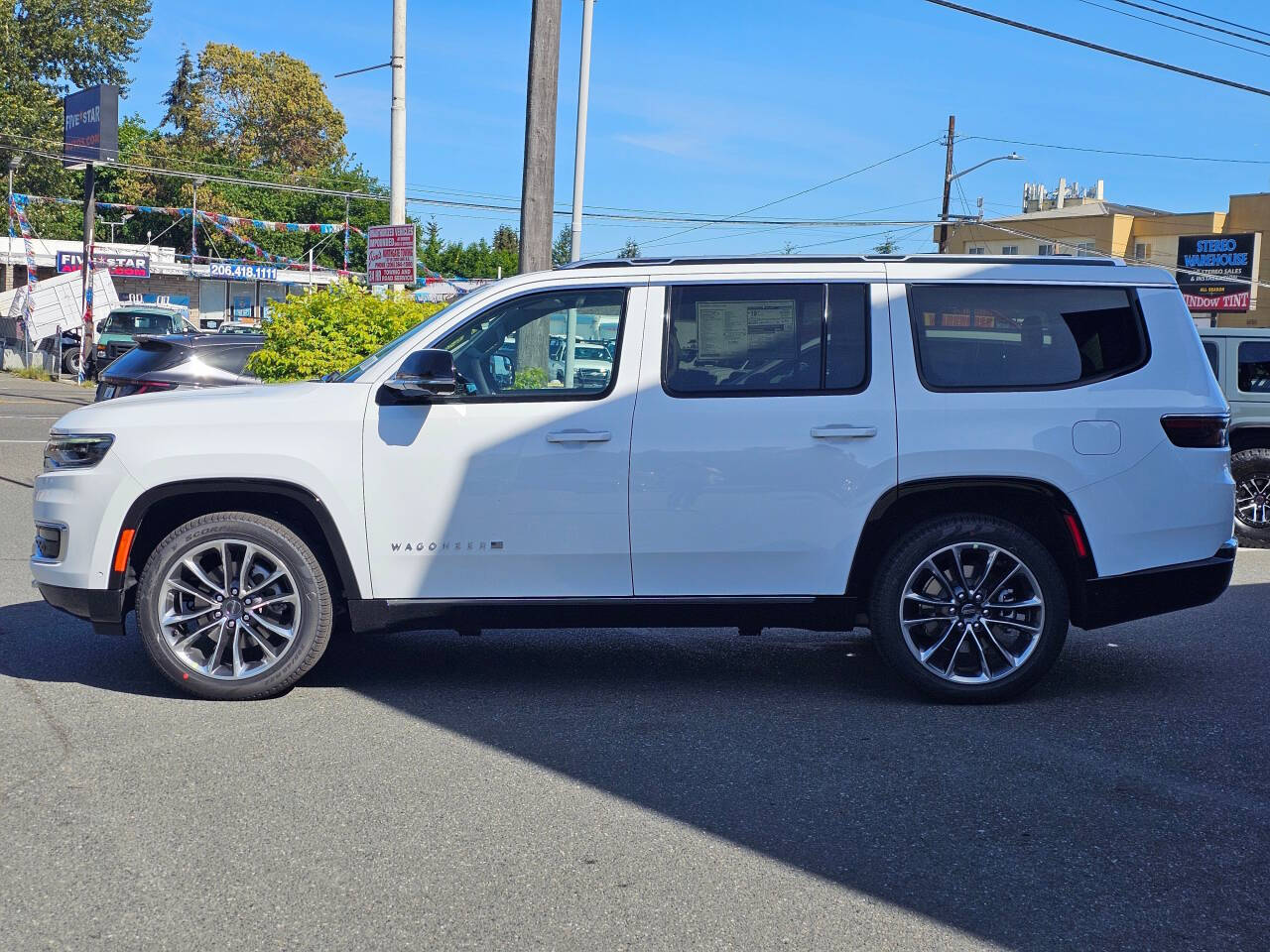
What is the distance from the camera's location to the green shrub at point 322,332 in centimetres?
1273

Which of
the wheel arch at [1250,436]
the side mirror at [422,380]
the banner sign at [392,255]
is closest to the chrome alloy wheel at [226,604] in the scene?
the side mirror at [422,380]

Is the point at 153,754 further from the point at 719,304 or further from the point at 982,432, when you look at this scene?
the point at 982,432

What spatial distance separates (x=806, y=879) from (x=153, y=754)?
2653mm

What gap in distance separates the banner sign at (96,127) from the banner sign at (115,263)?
41.4 ft

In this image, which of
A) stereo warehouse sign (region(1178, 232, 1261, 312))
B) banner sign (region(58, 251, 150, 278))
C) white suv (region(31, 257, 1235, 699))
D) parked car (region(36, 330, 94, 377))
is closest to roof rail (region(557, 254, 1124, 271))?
white suv (region(31, 257, 1235, 699))

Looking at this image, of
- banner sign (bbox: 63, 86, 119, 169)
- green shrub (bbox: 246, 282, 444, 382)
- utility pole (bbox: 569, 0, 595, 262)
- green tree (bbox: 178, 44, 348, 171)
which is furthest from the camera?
green tree (bbox: 178, 44, 348, 171)

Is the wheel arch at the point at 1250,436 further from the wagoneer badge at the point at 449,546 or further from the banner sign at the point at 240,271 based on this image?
the banner sign at the point at 240,271

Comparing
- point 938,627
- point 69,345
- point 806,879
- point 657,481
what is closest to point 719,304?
point 657,481

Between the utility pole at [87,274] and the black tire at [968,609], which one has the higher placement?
the utility pole at [87,274]

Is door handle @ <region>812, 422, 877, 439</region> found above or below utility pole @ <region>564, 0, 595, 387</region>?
below

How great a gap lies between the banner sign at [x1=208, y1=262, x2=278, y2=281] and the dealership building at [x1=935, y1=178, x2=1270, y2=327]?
1218 inches

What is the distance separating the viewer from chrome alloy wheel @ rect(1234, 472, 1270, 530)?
11656 millimetres

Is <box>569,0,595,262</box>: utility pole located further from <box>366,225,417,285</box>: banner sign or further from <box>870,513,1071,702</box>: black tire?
<box>870,513,1071,702</box>: black tire

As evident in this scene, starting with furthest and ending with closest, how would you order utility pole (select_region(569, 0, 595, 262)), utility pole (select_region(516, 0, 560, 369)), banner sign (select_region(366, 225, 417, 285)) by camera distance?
1. utility pole (select_region(569, 0, 595, 262))
2. banner sign (select_region(366, 225, 417, 285))
3. utility pole (select_region(516, 0, 560, 369))
